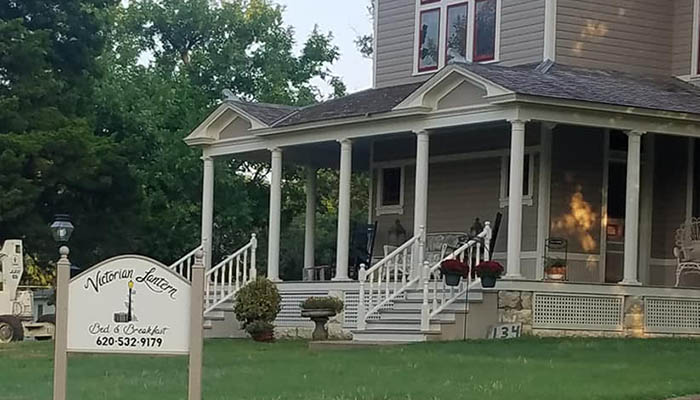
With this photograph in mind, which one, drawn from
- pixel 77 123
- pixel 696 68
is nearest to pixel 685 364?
pixel 696 68

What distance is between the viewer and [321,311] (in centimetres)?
2195

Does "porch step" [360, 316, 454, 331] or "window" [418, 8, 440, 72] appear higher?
"window" [418, 8, 440, 72]

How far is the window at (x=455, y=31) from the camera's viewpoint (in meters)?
24.9

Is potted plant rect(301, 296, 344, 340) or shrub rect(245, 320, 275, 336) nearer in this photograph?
potted plant rect(301, 296, 344, 340)

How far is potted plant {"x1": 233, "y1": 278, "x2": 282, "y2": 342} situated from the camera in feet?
74.5

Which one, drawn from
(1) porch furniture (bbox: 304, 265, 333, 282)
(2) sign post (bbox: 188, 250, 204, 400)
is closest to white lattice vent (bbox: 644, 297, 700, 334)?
(1) porch furniture (bbox: 304, 265, 333, 282)

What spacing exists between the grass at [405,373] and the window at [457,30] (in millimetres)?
7623

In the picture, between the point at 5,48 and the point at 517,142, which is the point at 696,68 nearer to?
the point at 517,142

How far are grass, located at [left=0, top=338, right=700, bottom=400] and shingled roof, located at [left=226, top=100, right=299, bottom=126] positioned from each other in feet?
22.5

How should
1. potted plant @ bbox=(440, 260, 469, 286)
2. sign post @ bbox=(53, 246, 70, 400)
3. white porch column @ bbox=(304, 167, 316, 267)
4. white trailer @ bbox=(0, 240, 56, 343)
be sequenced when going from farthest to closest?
1. white porch column @ bbox=(304, 167, 316, 267)
2. white trailer @ bbox=(0, 240, 56, 343)
3. potted plant @ bbox=(440, 260, 469, 286)
4. sign post @ bbox=(53, 246, 70, 400)

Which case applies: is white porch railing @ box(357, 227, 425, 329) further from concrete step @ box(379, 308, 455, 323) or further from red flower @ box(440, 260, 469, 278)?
red flower @ box(440, 260, 469, 278)

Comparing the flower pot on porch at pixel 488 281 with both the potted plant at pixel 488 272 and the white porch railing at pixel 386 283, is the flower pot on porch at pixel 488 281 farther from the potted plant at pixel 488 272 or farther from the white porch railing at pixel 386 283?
the white porch railing at pixel 386 283

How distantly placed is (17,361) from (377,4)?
38.5ft

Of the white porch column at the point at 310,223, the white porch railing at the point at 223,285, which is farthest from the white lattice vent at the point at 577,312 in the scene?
the white porch column at the point at 310,223
